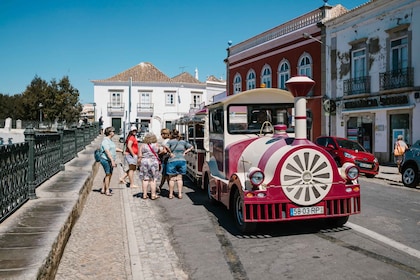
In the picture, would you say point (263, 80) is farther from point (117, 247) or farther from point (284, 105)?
point (117, 247)

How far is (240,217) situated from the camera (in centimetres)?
650

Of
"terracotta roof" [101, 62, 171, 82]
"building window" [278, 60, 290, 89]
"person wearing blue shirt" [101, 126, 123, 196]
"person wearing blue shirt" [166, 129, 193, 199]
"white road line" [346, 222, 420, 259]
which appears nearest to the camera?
"white road line" [346, 222, 420, 259]

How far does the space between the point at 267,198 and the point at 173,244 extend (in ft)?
5.09

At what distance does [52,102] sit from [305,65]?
35.8 m

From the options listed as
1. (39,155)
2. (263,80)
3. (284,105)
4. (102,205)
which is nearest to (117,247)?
(102,205)

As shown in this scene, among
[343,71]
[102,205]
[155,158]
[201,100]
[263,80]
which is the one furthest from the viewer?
[201,100]

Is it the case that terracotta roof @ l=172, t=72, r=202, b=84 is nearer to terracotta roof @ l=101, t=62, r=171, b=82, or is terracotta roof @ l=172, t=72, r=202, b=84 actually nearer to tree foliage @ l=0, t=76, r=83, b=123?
terracotta roof @ l=101, t=62, r=171, b=82

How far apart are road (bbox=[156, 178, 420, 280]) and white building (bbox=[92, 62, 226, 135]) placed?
43.0m

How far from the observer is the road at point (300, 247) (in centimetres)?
471

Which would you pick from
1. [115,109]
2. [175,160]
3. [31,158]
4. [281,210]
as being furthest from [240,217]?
[115,109]

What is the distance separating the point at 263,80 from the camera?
3005 cm

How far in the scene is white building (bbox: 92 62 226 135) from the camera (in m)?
51.4

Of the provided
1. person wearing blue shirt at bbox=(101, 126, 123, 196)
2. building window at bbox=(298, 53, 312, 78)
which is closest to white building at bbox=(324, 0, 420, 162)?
building window at bbox=(298, 53, 312, 78)

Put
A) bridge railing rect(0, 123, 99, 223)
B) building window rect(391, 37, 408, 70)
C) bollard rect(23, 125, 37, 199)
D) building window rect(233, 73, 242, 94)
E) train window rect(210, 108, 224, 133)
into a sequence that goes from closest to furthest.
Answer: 1. bridge railing rect(0, 123, 99, 223)
2. bollard rect(23, 125, 37, 199)
3. train window rect(210, 108, 224, 133)
4. building window rect(391, 37, 408, 70)
5. building window rect(233, 73, 242, 94)
